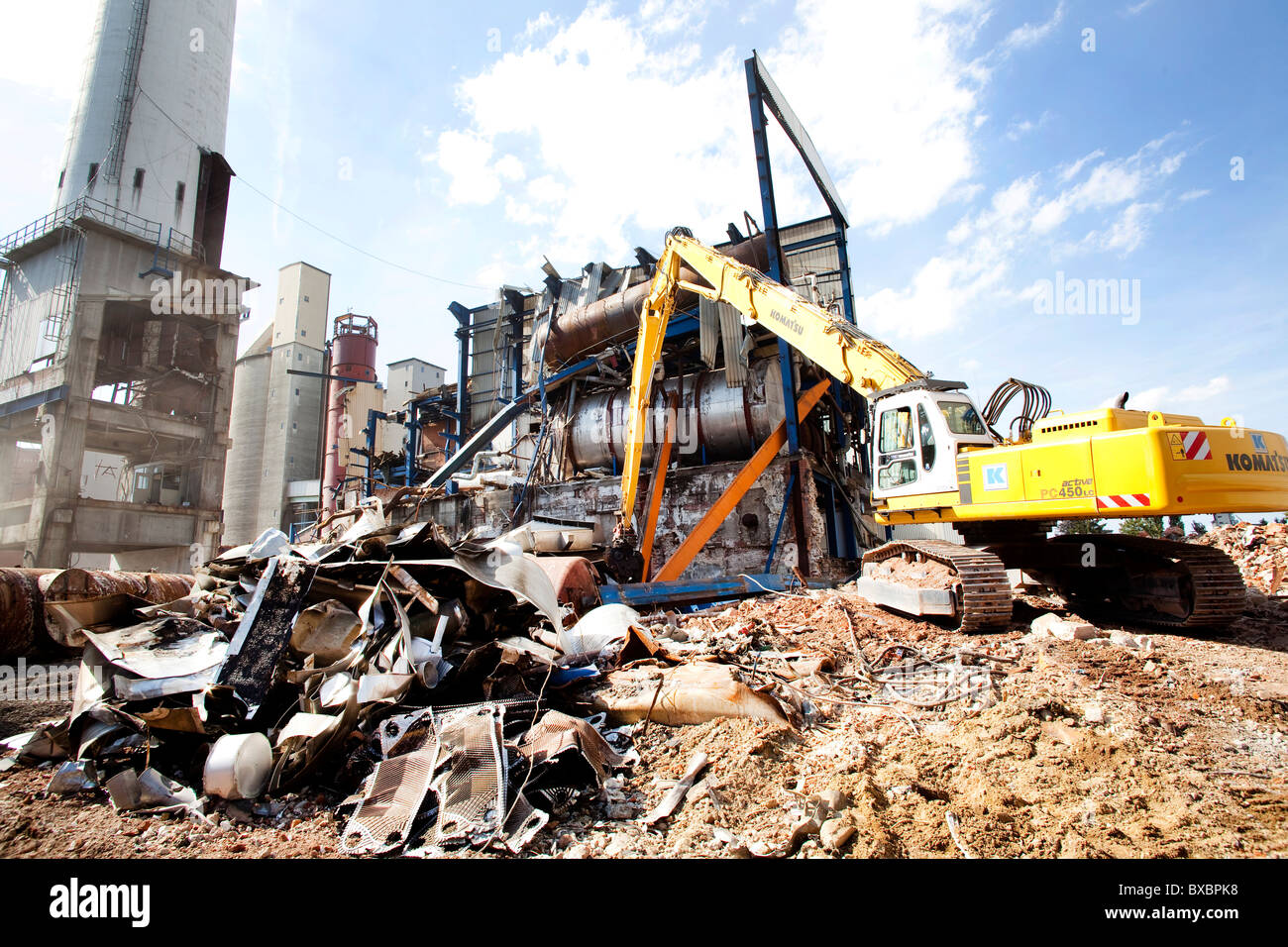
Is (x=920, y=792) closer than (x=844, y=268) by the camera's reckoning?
Yes

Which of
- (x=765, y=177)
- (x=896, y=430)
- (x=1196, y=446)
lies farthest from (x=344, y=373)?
(x=1196, y=446)

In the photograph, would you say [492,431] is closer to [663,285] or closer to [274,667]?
[663,285]

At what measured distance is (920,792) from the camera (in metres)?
2.56

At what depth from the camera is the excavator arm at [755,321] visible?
716 centimetres

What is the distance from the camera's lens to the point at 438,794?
2434 mm

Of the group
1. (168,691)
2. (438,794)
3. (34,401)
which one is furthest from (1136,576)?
(34,401)

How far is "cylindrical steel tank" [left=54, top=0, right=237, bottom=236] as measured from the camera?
1925 centimetres

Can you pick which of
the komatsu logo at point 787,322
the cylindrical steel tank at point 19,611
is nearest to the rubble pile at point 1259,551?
the komatsu logo at point 787,322

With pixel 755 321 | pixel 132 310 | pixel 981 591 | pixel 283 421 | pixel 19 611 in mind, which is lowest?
pixel 19 611

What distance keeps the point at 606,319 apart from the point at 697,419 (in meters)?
3.33

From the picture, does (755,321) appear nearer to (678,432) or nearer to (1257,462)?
(678,432)

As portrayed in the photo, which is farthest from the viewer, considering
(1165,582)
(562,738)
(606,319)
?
(606,319)

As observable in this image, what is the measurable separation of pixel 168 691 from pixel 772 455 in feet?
32.1

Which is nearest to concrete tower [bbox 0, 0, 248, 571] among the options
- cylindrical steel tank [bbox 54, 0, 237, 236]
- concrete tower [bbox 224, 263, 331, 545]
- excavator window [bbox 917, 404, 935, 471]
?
cylindrical steel tank [bbox 54, 0, 237, 236]
